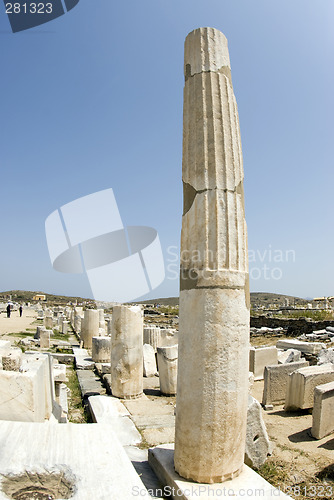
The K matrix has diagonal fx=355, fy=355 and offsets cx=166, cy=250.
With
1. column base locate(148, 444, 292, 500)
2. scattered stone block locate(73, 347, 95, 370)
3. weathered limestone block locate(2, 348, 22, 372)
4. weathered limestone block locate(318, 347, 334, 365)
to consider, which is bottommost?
scattered stone block locate(73, 347, 95, 370)

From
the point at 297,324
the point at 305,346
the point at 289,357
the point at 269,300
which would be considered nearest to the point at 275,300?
the point at 269,300

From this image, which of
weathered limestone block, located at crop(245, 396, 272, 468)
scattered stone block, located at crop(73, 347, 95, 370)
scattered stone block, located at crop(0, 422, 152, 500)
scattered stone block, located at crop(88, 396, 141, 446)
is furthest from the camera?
scattered stone block, located at crop(73, 347, 95, 370)

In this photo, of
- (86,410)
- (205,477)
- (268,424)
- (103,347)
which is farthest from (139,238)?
(205,477)

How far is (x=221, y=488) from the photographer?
2.94 metres

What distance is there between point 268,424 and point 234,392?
383 centimetres

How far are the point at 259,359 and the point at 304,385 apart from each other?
3.10 meters

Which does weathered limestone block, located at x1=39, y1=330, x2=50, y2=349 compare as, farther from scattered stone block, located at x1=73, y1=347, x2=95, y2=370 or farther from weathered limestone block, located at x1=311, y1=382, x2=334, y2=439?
weathered limestone block, located at x1=311, y1=382, x2=334, y2=439

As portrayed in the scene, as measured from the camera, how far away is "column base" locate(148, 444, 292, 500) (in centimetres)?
282

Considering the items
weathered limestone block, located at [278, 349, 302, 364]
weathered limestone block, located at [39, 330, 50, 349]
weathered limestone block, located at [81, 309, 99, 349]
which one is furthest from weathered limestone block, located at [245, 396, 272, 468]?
weathered limestone block, located at [81, 309, 99, 349]

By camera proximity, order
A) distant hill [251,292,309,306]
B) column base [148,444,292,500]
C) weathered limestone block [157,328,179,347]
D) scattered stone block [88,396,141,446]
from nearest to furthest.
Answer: column base [148,444,292,500] < scattered stone block [88,396,141,446] < weathered limestone block [157,328,179,347] < distant hill [251,292,309,306]

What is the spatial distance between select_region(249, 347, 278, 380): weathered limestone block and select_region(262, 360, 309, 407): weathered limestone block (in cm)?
193

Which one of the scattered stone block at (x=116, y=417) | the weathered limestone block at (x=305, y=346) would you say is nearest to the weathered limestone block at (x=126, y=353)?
the scattered stone block at (x=116, y=417)

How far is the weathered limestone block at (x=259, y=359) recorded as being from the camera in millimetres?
9570

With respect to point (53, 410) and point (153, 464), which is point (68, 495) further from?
point (53, 410)
